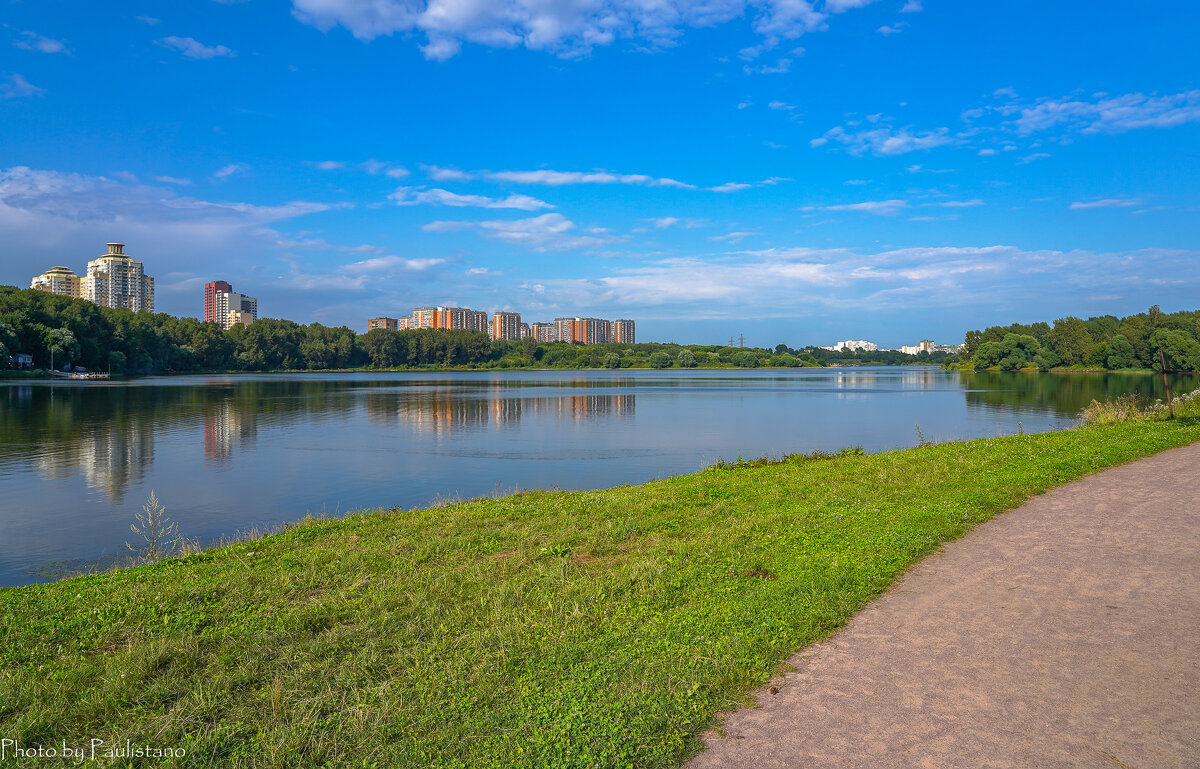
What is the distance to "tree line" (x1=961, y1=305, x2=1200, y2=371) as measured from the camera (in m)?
88.4

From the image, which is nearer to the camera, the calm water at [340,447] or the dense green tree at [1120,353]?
the calm water at [340,447]

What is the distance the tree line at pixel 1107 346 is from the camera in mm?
88438

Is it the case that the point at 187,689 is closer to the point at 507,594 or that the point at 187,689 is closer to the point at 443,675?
the point at 443,675

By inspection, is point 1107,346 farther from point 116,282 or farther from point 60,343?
point 116,282

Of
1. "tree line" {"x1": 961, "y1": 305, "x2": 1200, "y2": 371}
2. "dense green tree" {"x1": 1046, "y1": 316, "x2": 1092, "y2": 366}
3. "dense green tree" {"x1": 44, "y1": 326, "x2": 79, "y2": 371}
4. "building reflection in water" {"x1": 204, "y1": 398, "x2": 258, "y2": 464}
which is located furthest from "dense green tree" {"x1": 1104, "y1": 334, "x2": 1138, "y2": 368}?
"dense green tree" {"x1": 44, "y1": 326, "x2": 79, "y2": 371}

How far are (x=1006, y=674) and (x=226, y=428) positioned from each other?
34.3 m

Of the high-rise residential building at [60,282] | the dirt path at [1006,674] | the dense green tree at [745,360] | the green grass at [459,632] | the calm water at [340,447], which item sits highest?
the high-rise residential building at [60,282]

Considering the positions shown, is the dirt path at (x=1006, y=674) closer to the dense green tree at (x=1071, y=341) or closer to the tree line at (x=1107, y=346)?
the tree line at (x=1107, y=346)

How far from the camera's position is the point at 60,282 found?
6644 inches

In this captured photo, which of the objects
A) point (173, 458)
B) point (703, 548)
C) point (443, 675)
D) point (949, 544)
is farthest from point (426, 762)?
point (173, 458)

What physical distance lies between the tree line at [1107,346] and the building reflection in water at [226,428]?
350 ft

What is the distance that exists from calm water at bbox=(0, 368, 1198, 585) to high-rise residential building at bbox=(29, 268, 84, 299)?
6032 inches

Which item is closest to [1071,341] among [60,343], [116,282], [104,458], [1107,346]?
[1107,346]

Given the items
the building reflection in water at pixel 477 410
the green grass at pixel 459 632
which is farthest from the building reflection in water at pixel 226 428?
the green grass at pixel 459 632
